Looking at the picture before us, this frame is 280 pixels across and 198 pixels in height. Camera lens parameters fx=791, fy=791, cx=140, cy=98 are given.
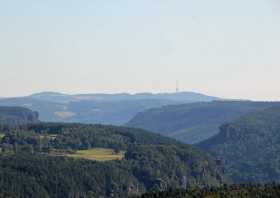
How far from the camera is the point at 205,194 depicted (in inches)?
7707

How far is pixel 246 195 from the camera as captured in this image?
191 m

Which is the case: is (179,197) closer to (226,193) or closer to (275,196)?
(226,193)

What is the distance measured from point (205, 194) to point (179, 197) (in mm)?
6750

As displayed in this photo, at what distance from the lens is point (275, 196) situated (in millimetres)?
184625

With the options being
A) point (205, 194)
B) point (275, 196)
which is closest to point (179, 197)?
point (205, 194)

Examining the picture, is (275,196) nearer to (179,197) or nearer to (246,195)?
(246,195)

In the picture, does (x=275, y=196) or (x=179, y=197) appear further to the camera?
(x=179, y=197)

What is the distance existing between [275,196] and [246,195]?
8.79 meters

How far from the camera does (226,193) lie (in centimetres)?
19525

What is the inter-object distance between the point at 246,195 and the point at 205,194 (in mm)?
10590

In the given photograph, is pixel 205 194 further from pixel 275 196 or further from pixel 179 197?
pixel 275 196

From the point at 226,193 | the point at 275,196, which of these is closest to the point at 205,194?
the point at 226,193

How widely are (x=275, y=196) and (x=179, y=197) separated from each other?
2553 cm

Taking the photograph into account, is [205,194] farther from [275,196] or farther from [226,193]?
[275,196]
